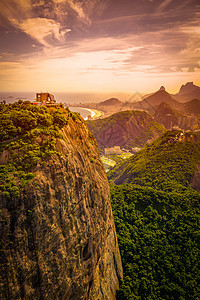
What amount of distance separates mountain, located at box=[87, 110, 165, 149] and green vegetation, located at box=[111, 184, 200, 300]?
85.7 meters

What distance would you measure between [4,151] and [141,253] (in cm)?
2793

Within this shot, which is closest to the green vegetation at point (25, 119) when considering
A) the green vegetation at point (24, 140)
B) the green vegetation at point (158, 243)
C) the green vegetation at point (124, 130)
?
the green vegetation at point (24, 140)

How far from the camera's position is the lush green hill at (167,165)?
54.5 metres

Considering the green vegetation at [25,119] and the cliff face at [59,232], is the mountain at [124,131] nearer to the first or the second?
the cliff face at [59,232]

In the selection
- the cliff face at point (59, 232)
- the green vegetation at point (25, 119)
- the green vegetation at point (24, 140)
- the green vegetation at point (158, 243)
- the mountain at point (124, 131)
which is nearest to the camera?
the cliff face at point (59, 232)

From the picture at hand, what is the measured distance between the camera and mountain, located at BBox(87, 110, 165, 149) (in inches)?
5217

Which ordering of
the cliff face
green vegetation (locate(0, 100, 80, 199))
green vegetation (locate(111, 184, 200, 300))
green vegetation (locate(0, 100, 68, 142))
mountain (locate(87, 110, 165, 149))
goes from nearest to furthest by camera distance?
the cliff face
green vegetation (locate(0, 100, 80, 199))
green vegetation (locate(0, 100, 68, 142))
green vegetation (locate(111, 184, 200, 300))
mountain (locate(87, 110, 165, 149))

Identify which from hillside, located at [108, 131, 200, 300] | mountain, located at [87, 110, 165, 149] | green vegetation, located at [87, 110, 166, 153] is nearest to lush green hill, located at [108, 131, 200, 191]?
hillside, located at [108, 131, 200, 300]

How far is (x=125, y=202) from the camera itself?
3994cm

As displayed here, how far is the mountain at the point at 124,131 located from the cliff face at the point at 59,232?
10548 cm

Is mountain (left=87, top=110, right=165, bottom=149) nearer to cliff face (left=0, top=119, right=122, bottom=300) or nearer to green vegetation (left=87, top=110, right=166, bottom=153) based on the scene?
green vegetation (left=87, top=110, right=166, bottom=153)

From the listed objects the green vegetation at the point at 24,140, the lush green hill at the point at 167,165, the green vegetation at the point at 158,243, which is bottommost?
the green vegetation at the point at 158,243

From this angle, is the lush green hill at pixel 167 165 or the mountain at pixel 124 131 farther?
the mountain at pixel 124 131

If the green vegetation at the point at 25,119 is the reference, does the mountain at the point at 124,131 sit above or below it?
below
